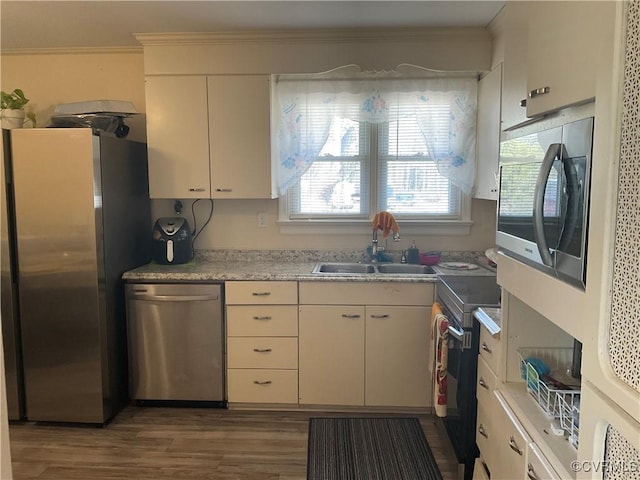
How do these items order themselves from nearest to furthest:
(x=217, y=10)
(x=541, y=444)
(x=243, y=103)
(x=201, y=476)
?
(x=541, y=444) < (x=201, y=476) < (x=217, y=10) < (x=243, y=103)

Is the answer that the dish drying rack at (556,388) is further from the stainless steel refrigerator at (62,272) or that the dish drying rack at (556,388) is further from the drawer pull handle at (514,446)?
the stainless steel refrigerator at (62,272)

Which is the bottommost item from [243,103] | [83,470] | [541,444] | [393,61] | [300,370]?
[83,470]

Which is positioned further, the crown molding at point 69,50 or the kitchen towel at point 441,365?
the crown molding at point 69,50

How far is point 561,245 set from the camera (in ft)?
3.76

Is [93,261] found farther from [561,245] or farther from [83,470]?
[561,245]

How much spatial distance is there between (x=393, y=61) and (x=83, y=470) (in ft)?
10.0

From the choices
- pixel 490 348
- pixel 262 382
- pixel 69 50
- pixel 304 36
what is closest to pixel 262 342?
pixel 262 382

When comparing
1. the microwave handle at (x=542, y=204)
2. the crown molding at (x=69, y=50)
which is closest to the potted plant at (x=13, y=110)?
the crown molding at (x=69, y=50)

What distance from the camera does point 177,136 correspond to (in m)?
3.16

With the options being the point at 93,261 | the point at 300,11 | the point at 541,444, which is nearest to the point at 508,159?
the point at 541,444

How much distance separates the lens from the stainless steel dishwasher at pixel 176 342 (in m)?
3.00

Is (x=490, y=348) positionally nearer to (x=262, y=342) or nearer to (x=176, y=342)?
(x=262, y=342)

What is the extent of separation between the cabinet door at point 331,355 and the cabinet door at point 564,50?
1893 millimetres

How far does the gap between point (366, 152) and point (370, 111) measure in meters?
0.33
